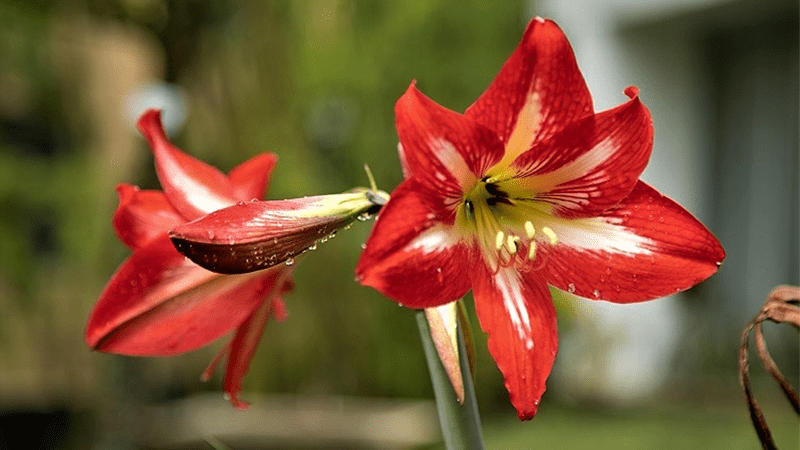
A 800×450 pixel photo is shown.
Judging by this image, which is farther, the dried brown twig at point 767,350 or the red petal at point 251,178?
the red petal at point 251,178

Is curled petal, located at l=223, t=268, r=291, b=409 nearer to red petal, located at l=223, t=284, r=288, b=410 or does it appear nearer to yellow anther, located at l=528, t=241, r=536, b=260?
red petal, located at l=223, t=284, r=288, b=410

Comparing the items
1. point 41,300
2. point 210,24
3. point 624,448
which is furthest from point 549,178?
point 41,300

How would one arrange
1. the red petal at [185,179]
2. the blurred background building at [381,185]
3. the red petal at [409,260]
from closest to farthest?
the red petal at [409,260]
the red petal at [185,179]
the blurred background building at [381,185]

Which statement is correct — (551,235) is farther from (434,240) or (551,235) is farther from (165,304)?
(165,304)

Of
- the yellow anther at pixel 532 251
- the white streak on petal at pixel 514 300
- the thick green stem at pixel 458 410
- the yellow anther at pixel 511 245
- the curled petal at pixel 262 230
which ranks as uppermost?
the curled petal at pixel 262 230

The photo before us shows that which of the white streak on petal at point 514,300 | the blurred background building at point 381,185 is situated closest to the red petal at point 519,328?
the white streak on petal at point 514,300

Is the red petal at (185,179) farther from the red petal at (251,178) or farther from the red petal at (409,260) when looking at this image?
the red petal at (409,260)
